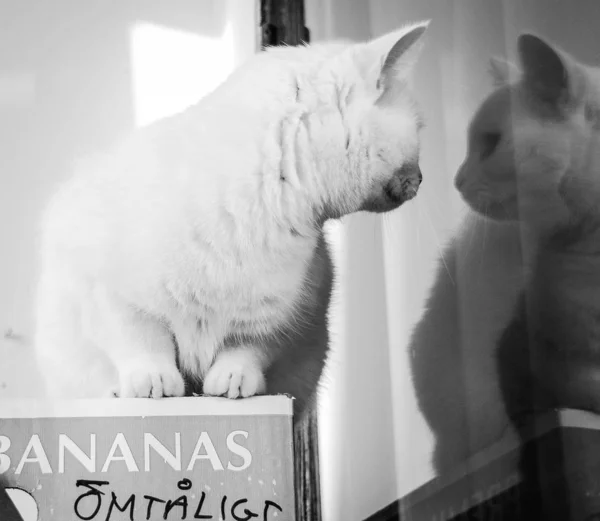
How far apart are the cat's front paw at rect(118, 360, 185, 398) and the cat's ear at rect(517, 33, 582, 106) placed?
74 cm

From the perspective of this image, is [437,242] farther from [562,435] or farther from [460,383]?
[562,435]

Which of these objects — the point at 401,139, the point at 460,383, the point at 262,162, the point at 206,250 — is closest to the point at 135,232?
the point at 206,250

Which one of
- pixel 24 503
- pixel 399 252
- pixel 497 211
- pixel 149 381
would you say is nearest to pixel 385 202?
pixel 399 252

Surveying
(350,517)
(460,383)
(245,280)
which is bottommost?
(350,517)

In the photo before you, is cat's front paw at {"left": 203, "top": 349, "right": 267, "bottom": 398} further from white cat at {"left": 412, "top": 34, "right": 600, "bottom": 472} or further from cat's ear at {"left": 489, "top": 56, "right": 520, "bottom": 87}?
cat's ear at {"left": 489, "top": 56, "right": 520, "bottom": 87}

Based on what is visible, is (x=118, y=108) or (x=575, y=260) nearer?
(x=118, y=108)

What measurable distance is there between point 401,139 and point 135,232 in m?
0.42

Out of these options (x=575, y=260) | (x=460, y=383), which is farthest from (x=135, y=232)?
(x=575, y=260)

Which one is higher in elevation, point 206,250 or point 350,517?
point 206,250

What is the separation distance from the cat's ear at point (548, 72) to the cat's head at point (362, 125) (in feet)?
0.72

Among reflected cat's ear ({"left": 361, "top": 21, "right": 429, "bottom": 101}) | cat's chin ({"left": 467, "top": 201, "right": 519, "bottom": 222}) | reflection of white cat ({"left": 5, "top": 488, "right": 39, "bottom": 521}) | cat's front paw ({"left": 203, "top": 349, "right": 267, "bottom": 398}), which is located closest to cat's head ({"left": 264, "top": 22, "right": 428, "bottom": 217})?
reflected cat's ear ({"left": 361, "top": 21, "right": 429, "bottom": 101})

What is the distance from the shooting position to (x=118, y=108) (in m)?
1.11

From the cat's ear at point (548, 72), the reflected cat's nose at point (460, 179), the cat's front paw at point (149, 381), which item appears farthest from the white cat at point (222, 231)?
the cat's ear at point (548, 72)

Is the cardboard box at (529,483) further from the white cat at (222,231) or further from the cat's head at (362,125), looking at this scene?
the cat's head at (362,125)
